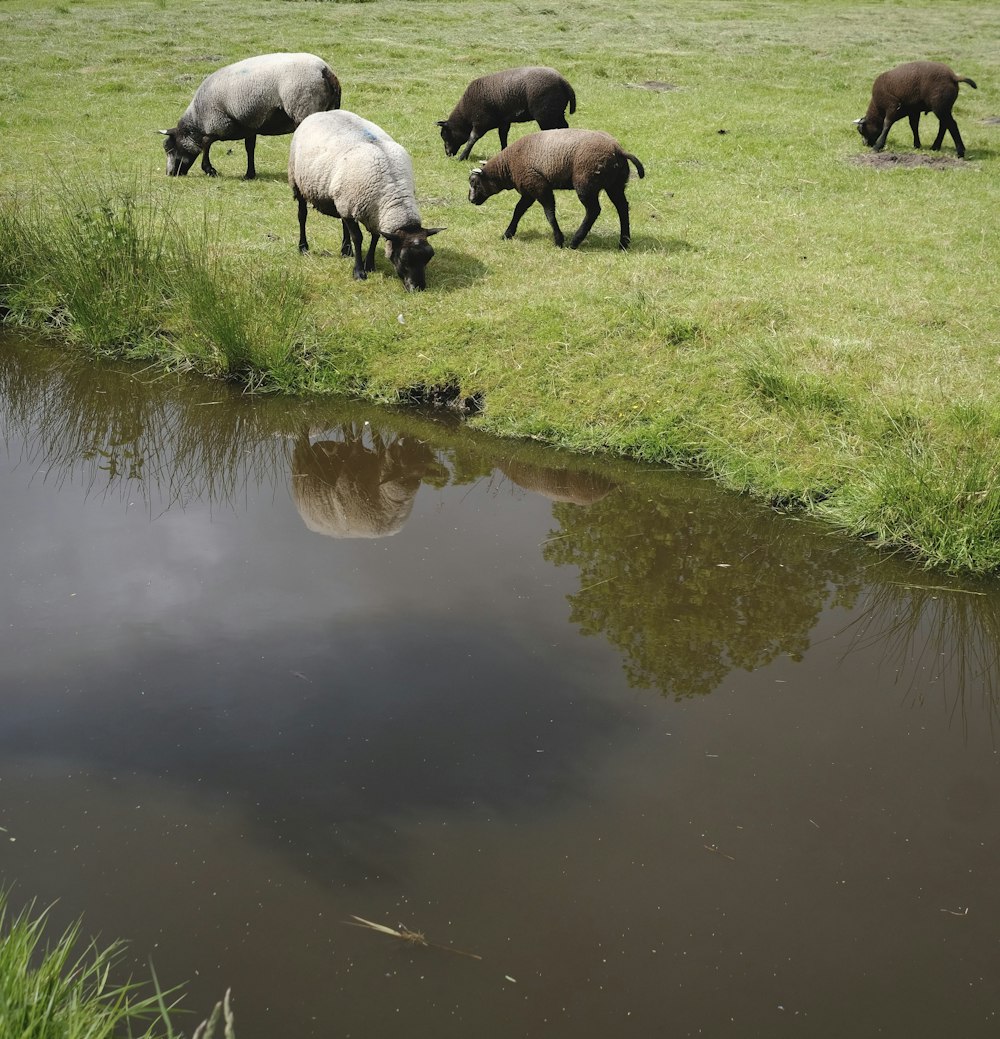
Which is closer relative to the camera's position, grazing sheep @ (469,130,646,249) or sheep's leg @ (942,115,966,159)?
grazing sheep @ (469,130,646,249)

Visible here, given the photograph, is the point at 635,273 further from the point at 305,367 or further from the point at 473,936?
the point at 473,936

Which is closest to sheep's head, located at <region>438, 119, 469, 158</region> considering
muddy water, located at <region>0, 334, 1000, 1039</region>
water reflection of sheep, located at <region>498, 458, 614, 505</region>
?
water reflection of sheep, located at <region>498, 458, 614, 505</region>

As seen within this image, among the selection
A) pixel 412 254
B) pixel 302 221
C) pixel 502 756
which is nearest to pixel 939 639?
pixel 502 756

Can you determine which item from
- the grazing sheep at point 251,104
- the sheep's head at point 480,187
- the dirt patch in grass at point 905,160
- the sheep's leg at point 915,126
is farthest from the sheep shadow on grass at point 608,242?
the sheep's leg at point 915,126

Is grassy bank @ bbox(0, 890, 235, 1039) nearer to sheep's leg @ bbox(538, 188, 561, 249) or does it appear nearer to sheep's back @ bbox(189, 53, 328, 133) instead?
sheep's leg @ bbox(538, 188, 561, 249)

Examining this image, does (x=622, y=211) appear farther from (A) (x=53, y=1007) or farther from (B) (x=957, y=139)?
(A) (x=53, y=1007)

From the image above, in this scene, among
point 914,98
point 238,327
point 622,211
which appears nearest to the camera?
point 238,327

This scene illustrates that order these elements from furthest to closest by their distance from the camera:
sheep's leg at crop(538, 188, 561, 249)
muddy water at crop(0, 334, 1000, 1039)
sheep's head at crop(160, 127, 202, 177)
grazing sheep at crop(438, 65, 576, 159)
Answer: grazing sheep at crop(438, 65, 576, 159), sheep's head at crop(160, 127, 202, 177), sheep's leg at crop(538, 188, 561, 249), muddy water at crop(0, 334, 1000, 1039)

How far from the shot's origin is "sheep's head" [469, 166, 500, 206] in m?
12.6

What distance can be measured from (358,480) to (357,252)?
146 inches

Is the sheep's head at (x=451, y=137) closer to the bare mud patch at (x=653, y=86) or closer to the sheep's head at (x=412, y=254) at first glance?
the bare mud patch at (x=653, y=86)

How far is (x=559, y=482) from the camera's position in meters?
7.80

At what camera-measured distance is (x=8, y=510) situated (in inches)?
283

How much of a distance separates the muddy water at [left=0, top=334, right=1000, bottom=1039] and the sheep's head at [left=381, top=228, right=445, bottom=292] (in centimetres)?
330
